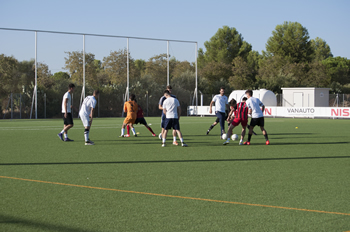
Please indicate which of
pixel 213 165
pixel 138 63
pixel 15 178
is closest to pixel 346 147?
pixel 213 165

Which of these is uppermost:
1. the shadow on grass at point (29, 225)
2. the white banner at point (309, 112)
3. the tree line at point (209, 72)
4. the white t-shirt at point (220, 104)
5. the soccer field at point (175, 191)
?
the tree line at point (209, 72)

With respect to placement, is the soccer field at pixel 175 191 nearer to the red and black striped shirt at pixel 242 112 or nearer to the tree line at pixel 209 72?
the red and black striped shirt at pixel 242 112

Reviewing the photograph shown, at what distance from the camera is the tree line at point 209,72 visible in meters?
52.9

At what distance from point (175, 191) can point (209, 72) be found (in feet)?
248

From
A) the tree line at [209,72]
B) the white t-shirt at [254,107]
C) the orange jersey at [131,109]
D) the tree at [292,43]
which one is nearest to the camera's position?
the white t-shirt at [254,107]

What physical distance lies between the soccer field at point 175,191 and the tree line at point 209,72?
3736 cm

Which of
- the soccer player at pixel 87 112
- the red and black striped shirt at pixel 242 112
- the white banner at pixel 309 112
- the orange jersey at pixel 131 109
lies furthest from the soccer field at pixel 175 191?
the white banner at pixel 309 112

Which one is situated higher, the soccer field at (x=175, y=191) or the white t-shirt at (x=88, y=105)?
the white t-shirt at (x=88, y=105)

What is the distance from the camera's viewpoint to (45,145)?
14.2 metres

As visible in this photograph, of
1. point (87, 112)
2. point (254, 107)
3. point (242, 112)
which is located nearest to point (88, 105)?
point (87, 112)

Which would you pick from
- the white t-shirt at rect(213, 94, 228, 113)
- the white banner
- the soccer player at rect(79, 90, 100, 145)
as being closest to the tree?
the white banner

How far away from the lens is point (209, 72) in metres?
81.5

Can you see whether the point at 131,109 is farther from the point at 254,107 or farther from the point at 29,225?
the point at 29,225

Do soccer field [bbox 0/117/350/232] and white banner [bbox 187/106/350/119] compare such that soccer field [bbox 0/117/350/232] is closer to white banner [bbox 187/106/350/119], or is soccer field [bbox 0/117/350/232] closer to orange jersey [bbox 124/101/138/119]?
orange jersey [bbox 124/101/138/119]
